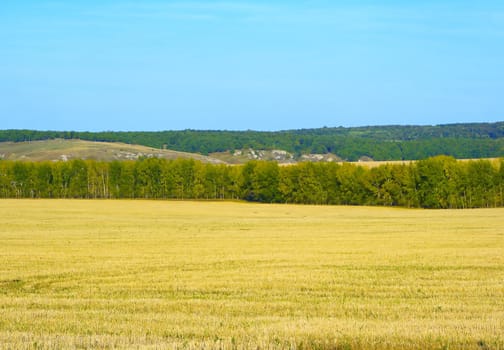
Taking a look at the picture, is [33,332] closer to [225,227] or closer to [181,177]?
[225,227]

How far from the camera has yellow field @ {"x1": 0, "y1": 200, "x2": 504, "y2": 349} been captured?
1274 cm

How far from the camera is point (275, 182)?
114m

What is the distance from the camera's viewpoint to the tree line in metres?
101

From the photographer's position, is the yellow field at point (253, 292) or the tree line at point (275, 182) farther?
the tree line at point (275, 182)

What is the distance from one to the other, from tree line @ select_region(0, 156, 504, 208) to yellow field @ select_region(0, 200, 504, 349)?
205 ft

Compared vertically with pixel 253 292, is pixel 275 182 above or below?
above

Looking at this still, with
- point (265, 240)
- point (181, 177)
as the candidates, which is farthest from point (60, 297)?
point (181, 177)

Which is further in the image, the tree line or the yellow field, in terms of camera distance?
the tree line

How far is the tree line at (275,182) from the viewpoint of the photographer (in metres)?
101

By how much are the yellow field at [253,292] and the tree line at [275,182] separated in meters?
62.5

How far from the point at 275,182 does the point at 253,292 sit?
9507 centimetres

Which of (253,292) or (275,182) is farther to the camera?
(275,182)

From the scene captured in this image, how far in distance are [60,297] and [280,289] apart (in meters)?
6.18

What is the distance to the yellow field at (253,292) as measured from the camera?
502 inches
